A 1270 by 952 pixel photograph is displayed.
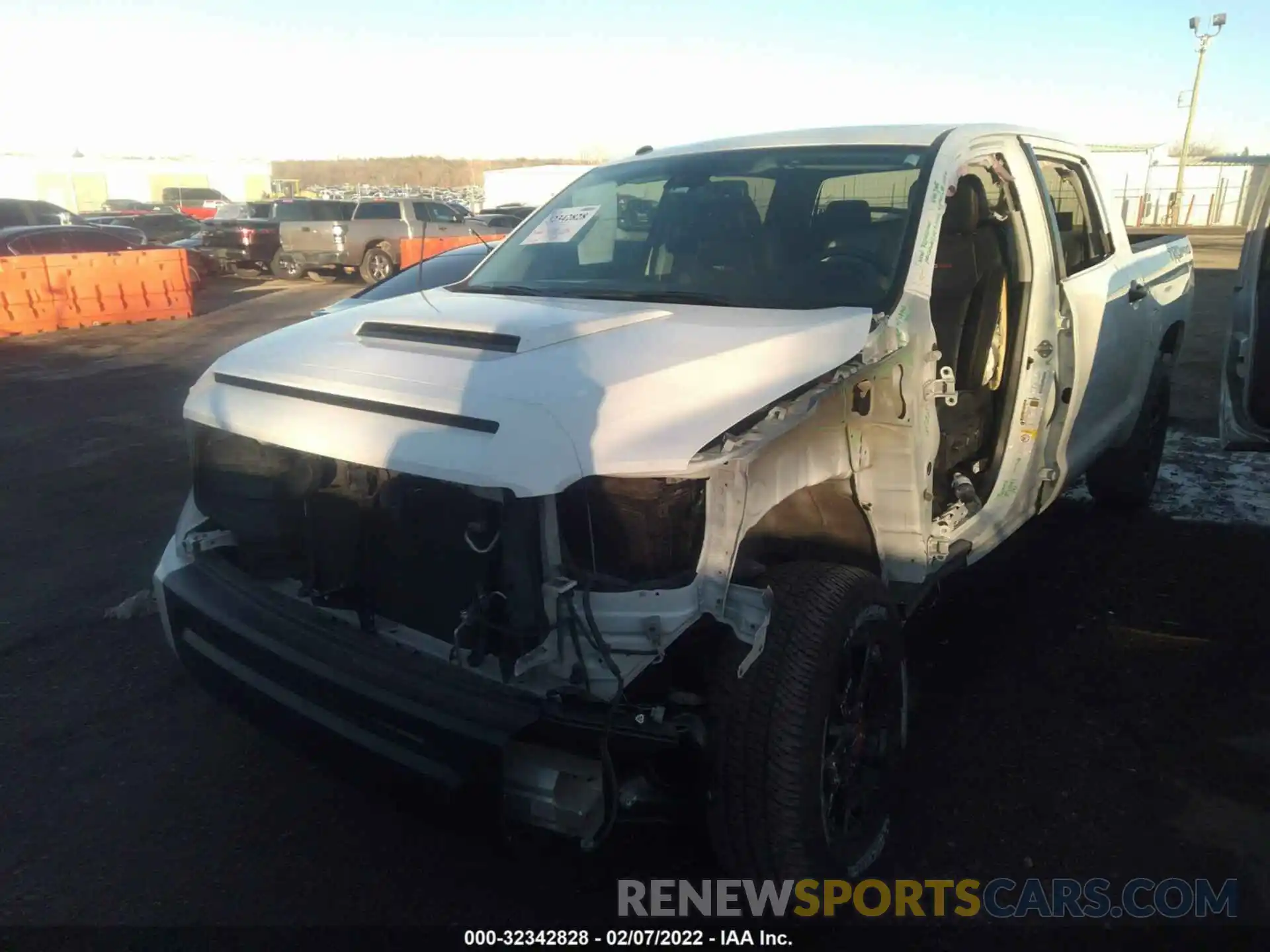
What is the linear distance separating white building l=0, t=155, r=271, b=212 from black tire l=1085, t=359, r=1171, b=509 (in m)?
43.6

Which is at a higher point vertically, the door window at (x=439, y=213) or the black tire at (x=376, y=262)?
the door window at (x=439, y=213)

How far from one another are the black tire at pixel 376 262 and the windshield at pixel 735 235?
658 inches

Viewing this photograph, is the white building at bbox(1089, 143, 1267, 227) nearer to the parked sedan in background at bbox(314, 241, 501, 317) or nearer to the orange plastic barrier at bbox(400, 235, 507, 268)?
the orange plastic barrier at bbox(400, 235, 507, 268)

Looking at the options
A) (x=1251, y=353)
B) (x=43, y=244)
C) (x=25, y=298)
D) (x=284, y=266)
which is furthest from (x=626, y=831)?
(x=284, y=266)

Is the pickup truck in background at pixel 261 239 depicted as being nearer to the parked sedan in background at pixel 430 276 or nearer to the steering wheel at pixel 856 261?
the parked sedan in background at pixel 430 276

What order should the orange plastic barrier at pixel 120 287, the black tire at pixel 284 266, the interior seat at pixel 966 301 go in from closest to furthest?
the interior seat at pixel 966 301
the orange plastic barrier at pixel 120 287
the black tire at pixel 284 266

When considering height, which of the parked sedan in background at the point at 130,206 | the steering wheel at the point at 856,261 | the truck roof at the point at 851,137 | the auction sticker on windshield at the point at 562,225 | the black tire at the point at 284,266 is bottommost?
the black tire at the point at 284,266

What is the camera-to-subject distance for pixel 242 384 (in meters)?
2.77

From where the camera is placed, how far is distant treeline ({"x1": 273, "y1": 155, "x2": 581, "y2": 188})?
3147 inches

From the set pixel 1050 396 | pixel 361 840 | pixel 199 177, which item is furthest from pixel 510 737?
pixel 199 177

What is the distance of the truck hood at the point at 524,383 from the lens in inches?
82.8

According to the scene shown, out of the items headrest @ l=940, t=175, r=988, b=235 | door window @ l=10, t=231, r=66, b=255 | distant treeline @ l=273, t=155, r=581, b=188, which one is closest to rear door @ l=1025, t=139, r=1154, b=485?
headrest @ l=940, t=175, r=988, b=235

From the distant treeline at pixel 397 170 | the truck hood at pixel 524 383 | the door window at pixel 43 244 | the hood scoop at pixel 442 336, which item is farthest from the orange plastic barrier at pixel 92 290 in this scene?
the distant treeline at pixel 397 170

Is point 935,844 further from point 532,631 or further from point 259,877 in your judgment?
point 259,877
